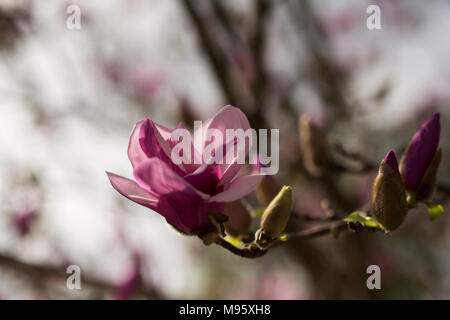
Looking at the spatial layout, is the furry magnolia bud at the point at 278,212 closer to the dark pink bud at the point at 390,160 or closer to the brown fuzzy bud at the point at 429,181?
the dark pink bud at the point at 390,160

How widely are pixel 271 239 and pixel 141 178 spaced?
0.74 ft

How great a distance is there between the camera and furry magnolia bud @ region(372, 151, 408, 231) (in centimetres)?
64

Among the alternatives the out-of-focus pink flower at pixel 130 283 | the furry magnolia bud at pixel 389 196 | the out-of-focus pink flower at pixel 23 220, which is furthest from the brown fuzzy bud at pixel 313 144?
the out-of-focus pink flower at pixel 23 220

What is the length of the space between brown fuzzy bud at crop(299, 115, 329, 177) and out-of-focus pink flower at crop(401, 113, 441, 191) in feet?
1.05

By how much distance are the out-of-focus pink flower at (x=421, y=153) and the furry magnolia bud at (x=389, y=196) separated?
0.08m

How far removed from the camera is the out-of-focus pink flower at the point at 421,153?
713mm

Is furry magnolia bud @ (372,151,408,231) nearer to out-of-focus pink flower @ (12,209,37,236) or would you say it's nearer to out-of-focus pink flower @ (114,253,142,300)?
out-of-focus pink flower @ (114,253,142,300)

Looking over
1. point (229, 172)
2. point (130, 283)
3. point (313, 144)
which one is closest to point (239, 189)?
point (229, 172)

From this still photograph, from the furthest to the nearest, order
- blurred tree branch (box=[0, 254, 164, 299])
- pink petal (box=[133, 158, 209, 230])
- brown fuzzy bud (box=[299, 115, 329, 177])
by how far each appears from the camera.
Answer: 1. blurred tree branch (box=[0, 254, 164, 299])
2. brown fuzzy bud (box=[299, 115, 329, 177])
3. pink petal (box=[133, 158, 209, 230])

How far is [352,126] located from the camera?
227cm

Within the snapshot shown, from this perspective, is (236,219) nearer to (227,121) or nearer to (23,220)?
(227,121)

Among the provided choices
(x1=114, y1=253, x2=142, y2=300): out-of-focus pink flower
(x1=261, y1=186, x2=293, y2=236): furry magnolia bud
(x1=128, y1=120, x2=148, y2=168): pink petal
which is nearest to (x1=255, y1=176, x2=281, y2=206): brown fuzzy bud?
(x1=261, y1=186, x2=293, y2=236): furry magnolia bud

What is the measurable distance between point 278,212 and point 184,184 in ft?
0.50
